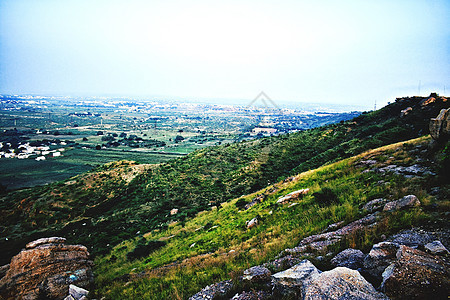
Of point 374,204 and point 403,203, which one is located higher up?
point 403,203

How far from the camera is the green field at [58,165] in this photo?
6596cm

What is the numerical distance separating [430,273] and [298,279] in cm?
262

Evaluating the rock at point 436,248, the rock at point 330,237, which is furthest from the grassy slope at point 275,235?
the rock at point 436,248

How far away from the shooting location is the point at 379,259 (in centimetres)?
510

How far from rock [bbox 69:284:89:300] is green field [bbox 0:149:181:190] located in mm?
69557

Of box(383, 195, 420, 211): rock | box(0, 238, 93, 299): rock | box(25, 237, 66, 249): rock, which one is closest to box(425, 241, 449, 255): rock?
box(383, 195, 420, 211): rock

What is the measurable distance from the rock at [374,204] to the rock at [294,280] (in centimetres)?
504

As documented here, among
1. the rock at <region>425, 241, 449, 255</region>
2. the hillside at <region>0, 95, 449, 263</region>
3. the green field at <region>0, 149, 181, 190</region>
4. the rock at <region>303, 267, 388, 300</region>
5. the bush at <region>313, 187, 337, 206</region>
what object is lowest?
the green field at <region>0, 149, 181, 190</region>

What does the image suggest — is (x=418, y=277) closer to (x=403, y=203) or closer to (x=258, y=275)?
(x=258, y=275)

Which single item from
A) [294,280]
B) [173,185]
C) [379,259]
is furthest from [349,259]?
[173,185]

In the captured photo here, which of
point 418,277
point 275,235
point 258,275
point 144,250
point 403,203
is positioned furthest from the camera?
point 144,250

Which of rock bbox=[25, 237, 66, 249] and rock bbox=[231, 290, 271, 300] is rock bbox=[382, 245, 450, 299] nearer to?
rock bbox=[231, 290, 271, 300]

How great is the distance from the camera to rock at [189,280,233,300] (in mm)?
6441

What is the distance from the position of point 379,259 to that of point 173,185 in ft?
123
